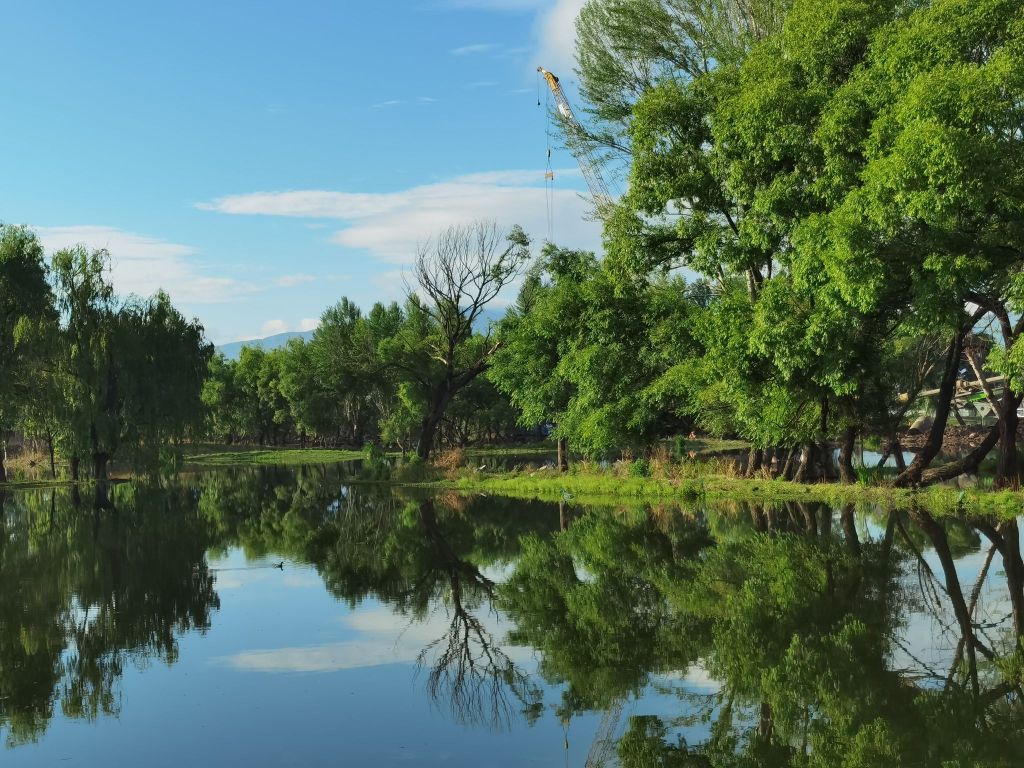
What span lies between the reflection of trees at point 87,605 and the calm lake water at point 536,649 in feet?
0.22

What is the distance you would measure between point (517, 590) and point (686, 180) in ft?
50.1

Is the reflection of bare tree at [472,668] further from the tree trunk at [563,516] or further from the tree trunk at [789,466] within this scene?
the tree trunk at [789,466]

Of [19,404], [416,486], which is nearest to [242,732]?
[416,486]

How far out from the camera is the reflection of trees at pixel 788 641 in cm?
844

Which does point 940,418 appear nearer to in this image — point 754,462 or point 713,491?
point 713,491

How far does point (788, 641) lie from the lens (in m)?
11.7

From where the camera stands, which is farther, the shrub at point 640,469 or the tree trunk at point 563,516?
the shrub at point 640,469

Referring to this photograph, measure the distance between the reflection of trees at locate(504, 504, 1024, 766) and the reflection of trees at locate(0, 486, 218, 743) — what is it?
15.8ft

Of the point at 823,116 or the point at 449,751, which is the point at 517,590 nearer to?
the point at 449,751

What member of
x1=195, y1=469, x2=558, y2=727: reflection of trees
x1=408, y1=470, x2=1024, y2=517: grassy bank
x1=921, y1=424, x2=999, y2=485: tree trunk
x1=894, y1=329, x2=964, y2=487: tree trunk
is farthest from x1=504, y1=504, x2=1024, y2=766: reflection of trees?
x1=921, y1=424, x2=999, y2=485: tree trunk

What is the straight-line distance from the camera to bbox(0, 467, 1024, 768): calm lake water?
8.78 m

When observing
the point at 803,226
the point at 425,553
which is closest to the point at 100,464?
the point at 425,553

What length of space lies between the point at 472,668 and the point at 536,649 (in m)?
0.87

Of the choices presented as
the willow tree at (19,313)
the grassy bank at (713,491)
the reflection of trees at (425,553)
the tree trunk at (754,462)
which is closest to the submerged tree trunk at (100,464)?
the willow tree at (19,313)
